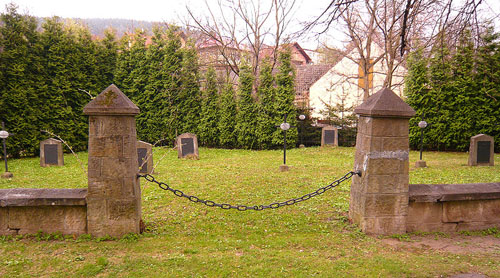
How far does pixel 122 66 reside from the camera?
14672mm

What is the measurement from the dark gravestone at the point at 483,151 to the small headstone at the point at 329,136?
5444 mm

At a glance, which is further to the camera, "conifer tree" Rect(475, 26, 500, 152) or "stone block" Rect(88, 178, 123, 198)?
"conifer tree" Rect(475, 26, 500, 152)

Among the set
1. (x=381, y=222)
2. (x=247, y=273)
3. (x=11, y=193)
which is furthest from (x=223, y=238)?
(x=11, y=193)

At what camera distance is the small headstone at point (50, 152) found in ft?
32.5

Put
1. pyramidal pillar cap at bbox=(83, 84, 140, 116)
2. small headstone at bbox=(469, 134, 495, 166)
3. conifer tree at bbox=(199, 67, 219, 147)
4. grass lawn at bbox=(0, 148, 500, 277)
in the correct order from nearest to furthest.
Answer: grass lawn at bbox=(0, 148, 500, 277), pyramidal pillar cap at bbox=(83, 84, 140, 116), small headstone at bbox=(469, 134, 495, 166), conifer tree at bbox=(199, 67, 219, 147)

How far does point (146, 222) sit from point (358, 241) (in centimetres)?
306

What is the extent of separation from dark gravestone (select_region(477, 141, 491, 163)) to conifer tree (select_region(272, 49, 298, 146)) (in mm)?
6579

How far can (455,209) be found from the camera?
448 centimetres

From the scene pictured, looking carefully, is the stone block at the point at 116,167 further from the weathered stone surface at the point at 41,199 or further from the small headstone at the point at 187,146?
the small headstone at the point at 187,146

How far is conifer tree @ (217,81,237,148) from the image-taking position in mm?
14781

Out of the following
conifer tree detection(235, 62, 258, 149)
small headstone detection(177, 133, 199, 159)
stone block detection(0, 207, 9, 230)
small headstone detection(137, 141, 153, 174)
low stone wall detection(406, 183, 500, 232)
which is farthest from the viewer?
conifer tree detection(235, 62, 258, 149)

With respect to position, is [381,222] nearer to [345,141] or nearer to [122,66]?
[345,141]

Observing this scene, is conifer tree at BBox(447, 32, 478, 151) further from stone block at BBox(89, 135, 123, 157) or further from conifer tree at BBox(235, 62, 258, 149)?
stone block at BBox(89, 135, 123, 157)

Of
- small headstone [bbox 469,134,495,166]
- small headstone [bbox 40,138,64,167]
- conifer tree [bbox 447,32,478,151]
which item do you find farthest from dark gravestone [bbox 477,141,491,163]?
small headstone [bbox 40,138,64,167]
